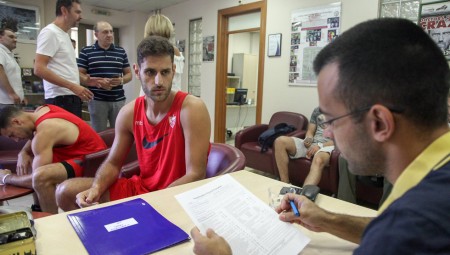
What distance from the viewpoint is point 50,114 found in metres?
2.10

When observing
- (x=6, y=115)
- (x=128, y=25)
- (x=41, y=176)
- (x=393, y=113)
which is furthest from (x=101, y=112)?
(x=128, y=25)

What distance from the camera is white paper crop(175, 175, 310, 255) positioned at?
34.3 inches

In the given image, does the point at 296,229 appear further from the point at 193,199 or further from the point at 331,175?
the point at 331,175

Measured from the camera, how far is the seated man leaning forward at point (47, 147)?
72.1 inches

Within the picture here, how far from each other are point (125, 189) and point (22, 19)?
5.76 metres

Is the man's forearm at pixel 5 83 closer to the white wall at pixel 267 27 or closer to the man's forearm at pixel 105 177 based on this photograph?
the man's forearm at pixel 105 177

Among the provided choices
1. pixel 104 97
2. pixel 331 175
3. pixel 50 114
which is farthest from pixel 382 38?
pixel 104 97

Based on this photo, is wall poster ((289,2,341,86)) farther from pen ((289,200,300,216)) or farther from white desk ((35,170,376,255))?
pen ((289,200,300,216))

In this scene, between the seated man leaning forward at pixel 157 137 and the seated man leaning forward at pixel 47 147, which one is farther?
the seated man leaning forward at pixel 47 147

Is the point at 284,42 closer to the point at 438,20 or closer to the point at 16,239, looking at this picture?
the point at 438,20

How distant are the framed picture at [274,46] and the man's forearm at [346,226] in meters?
3.80

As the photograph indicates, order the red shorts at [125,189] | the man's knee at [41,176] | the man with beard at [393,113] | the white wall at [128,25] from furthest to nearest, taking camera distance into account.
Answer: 1. the white wall at [128,25]
2. the man's knee at [41,176]
3. the red shorts at [125,189]
4. the man with beard at [393,113]

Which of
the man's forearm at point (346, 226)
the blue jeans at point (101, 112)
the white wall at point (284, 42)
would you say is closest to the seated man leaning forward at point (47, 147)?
the blue jeans at point (101, 112)

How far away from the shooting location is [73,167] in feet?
6.52
